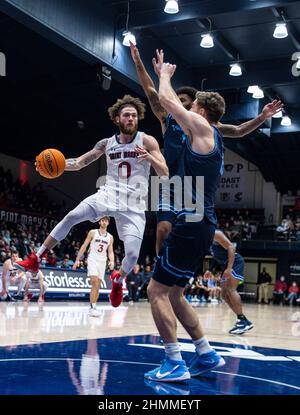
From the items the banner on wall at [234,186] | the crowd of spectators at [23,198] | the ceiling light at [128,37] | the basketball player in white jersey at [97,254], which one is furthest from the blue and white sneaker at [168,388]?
the banner on wall at [234,186]

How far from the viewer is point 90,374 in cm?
394

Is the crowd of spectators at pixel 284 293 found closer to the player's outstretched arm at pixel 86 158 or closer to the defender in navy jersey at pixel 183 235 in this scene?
the player's outstretched arm at pixel 86 158

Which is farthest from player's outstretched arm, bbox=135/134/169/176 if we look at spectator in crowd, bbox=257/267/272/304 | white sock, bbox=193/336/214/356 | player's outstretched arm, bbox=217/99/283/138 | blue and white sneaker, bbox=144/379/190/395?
spectator in crowd, bbox=257/267/272/304

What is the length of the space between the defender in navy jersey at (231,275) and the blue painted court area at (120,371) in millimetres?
1993

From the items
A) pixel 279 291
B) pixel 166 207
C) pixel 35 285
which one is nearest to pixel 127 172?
pixel 166 207

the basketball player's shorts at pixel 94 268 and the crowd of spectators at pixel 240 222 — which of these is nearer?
the basketball player's shorts at pixel 94 268

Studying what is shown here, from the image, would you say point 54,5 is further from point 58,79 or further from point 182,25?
point 58,79

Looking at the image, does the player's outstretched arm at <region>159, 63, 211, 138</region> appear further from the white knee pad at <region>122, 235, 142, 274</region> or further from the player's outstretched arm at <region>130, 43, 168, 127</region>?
the white knee pad at <region>122, 235, 142, 274</region>

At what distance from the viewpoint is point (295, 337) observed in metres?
7.97

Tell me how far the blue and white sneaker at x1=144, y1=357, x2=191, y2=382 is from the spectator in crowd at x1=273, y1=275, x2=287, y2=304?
2439 cm

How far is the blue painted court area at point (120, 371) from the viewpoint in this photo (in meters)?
3.50

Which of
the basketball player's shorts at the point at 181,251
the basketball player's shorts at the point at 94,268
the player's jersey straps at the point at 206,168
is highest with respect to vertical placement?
the player's jersey straps at the point at 206,168

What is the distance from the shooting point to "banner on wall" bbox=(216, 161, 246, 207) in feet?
101

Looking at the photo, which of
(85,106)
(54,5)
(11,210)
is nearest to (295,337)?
(54,5)
